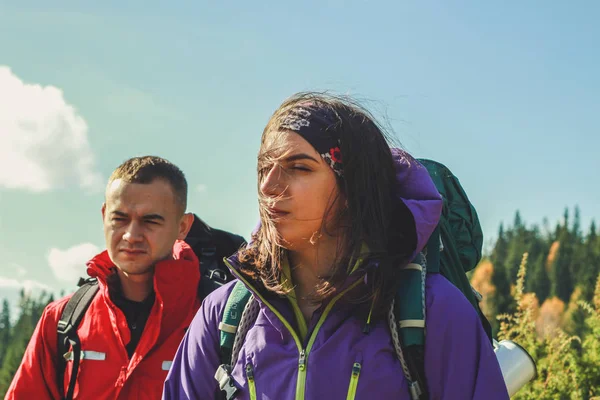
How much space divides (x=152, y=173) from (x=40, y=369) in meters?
1.53

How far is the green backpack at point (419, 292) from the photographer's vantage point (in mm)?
2852

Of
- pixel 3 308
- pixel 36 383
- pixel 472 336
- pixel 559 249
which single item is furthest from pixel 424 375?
pixel 3 308

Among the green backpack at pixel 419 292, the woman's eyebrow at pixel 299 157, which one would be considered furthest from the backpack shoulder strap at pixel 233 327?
the woman's eyebrow at pixel 299 157

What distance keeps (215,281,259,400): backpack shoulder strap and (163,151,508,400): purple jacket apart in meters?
0.06

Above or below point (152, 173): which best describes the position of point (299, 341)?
below

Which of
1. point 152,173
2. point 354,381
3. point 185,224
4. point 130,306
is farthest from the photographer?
point 185,224

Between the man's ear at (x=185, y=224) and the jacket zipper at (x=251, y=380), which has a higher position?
the man's ear at (x=185, y=224)

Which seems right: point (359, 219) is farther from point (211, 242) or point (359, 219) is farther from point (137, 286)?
point (211, 242)

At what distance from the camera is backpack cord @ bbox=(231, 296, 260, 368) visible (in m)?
3.15

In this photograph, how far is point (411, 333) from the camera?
284cm

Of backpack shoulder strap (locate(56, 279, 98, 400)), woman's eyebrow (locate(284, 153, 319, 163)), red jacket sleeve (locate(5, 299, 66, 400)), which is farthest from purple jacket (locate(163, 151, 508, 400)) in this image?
red jacket sleeve (locate(5, 299, 66, 400))

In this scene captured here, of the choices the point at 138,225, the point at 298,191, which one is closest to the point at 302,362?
the point at 298,191

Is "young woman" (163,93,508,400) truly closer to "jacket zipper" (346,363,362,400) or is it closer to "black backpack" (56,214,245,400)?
"jacket zipper" (346,363,362,400)

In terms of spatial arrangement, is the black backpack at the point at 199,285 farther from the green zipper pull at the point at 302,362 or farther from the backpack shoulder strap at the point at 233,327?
the green zipper pull at the point at 302,362
